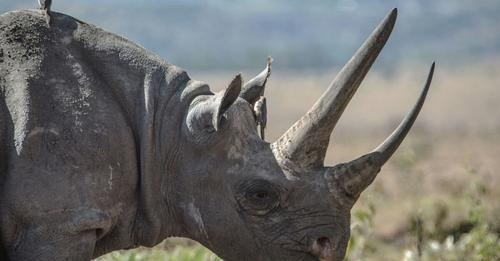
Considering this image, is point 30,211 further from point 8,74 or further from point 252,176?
point 252,176

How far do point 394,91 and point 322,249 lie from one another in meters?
104

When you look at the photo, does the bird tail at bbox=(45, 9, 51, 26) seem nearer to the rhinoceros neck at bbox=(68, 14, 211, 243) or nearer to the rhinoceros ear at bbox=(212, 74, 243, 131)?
the rhinoceros neck at bbox=(68, 14, 211, 243)

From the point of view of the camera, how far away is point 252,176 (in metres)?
7.85

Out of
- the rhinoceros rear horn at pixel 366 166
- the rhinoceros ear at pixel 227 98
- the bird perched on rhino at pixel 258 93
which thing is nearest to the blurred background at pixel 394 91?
the bird perched on rhino at pixel 258 93

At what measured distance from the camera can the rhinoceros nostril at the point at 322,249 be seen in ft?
25.3

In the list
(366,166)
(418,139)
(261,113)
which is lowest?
(366,166)

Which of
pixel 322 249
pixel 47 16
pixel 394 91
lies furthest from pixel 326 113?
pixel 394 91

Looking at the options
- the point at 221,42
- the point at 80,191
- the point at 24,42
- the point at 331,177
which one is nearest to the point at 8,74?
the point at 24,42

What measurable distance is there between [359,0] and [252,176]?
14.2ft

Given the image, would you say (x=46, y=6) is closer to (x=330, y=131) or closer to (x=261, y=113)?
(x=261, y=113)

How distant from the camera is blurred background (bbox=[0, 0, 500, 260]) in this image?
12.0 metres

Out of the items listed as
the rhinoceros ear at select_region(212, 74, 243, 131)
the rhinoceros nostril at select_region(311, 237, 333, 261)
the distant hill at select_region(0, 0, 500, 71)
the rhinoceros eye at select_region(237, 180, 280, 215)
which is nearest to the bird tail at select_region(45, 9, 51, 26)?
the rhinoceros ear at select_region(212, 74, 243, 131)

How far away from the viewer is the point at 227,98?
7.71 metres

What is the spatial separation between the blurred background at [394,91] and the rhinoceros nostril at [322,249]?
198 cm
